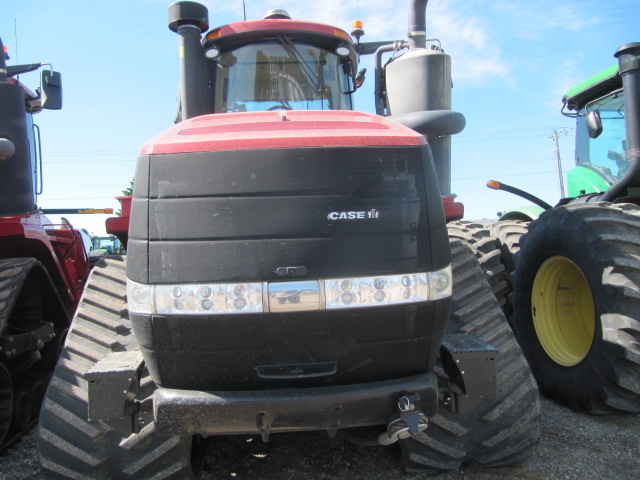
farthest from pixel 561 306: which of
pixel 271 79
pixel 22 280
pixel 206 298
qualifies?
pixel 22 280

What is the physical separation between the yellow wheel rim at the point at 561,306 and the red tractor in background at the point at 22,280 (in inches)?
143

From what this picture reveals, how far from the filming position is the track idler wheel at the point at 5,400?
344 centimetres

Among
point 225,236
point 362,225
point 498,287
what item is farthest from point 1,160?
point 498,287

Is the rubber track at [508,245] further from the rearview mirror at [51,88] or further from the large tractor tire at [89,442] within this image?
the rearview mirror at [51,88]

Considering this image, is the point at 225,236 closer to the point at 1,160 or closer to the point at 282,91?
the point at 282,91

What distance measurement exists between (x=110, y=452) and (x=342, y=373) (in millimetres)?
1156

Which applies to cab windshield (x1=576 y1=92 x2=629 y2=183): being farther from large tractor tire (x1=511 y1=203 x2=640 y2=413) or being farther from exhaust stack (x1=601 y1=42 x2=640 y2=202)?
large tractor tire (x1=511 y1=203 x2=640 y2=413)

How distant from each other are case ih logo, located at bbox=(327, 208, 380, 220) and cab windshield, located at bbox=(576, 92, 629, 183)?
13.0ft

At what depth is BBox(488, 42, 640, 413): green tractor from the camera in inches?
126

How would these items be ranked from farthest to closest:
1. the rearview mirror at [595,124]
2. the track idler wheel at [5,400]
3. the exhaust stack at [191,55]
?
the rearview mirror at [595,124], the track idler wheel at [5,400], the exhaust stack at [191,55]

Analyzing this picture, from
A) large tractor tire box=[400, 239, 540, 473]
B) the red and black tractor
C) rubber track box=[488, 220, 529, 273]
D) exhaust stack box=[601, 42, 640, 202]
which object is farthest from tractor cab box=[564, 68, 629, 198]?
the red and black tractor

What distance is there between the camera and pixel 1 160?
384 cm

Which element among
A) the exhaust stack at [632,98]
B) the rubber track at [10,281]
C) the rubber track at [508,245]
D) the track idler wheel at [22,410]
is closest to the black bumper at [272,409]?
the rubber track at [10,281]

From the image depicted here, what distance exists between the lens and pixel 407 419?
206 centimetres
